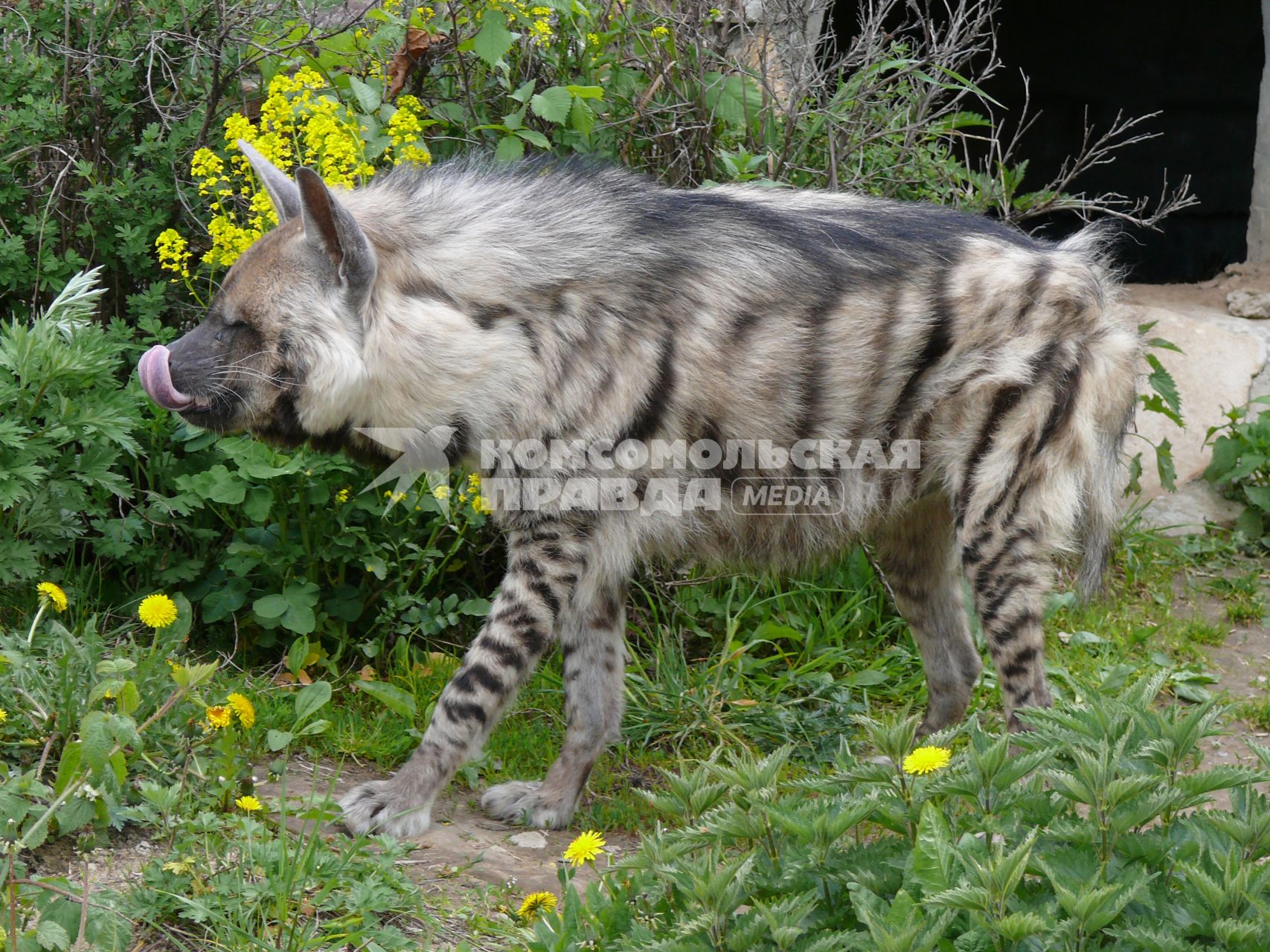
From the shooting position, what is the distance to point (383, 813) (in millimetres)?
3061

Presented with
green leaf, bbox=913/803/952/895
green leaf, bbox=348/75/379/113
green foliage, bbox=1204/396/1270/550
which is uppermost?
green leaf, bbox=348/75/379/113

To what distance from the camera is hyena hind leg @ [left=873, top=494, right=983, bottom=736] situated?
3.71 m

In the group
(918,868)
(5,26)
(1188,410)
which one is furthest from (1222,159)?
(918,868)

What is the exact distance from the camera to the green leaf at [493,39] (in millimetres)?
3734

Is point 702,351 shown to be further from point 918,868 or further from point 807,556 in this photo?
point 918,868

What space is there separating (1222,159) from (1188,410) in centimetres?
408

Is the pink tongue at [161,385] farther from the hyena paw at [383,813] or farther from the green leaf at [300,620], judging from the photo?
the hyena paw at [383,813]

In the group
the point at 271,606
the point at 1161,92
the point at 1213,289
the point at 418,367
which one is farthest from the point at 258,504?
the point at 1161,92

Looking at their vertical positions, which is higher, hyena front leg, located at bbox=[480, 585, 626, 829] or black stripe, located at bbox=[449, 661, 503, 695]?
black stripe, located at bbox=[449, 661, 503, 695]

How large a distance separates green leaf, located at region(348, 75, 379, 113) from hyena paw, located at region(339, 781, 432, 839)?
1.86 m

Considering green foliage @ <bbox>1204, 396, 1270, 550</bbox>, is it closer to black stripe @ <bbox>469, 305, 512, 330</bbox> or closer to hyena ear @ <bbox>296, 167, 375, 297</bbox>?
black stripe @ <bbox>469, 305, 512, 330</bbox>

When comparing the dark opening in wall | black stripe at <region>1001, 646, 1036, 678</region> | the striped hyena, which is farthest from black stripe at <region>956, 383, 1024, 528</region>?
the dark opening in wall

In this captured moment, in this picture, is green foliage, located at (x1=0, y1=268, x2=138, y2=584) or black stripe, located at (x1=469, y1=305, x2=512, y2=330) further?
green foliage, located at (x1=0, y1=268, x2=138, y2=584)

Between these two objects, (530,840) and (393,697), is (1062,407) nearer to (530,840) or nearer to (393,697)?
(530,840)
